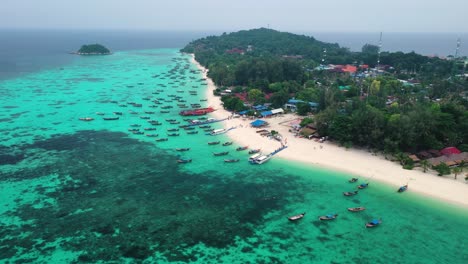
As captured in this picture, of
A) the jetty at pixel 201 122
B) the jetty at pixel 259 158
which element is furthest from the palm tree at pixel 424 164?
the jetty at pixel 201 122

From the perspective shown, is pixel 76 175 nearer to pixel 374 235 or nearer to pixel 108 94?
pixel 374 235

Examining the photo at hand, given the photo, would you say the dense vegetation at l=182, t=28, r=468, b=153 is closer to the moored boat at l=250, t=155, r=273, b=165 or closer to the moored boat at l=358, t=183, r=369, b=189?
the moored boat at l=358, t=183, r=369, b=189

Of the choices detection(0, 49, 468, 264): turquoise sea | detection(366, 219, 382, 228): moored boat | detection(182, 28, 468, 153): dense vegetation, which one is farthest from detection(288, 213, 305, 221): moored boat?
detection(182, 28, 468, 153): dense vegetation

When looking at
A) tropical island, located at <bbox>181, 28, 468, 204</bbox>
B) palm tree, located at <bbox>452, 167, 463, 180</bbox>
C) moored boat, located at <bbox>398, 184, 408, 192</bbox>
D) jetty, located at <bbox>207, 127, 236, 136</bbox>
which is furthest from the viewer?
jetty, located at <bbox>207, 127, 236, 136</bbox>

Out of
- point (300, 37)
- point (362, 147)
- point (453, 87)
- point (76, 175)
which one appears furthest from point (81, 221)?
point (300, 37)

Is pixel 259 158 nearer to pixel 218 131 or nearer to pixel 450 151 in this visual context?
pixel 218 131

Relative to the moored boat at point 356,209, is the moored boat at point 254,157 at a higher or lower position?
higher

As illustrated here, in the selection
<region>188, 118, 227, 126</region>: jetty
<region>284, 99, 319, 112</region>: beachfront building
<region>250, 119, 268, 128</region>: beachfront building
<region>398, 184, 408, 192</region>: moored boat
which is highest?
<region>284, 99, 319, 112</region>: beachfront building

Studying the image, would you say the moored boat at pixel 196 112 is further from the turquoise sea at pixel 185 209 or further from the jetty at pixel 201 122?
the turquoise sea at pixel 185 209
